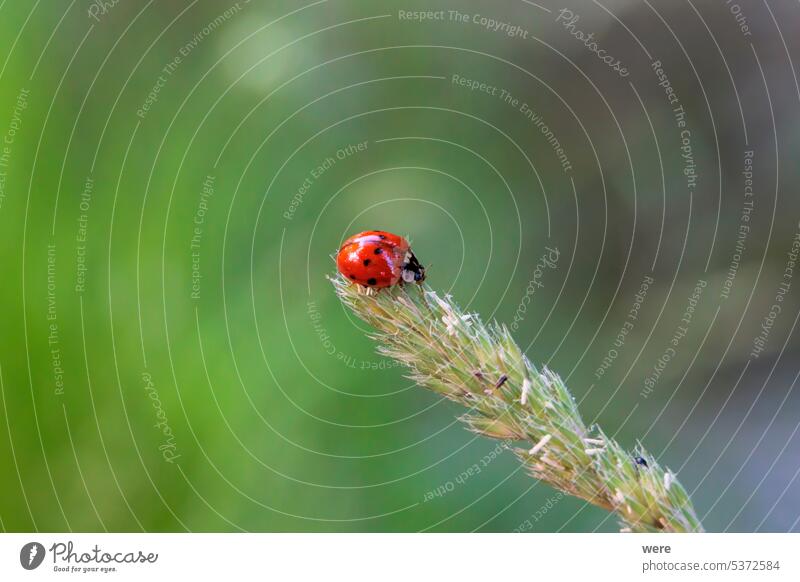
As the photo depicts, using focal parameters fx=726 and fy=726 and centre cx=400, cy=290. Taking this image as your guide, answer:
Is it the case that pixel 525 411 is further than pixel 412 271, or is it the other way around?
pixel 412 271

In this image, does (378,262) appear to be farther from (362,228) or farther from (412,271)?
(362,228)

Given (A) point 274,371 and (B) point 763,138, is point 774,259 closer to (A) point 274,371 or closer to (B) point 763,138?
(B) point 763,138

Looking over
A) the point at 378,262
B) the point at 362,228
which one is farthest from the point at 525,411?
the point at 362,228

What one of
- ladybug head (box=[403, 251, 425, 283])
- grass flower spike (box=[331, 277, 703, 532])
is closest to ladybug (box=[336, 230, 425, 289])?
ladybug head (box=[403, 251, 425, 283])

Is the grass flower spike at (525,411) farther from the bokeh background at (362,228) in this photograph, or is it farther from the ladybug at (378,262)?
the bokeh background at (362,228)

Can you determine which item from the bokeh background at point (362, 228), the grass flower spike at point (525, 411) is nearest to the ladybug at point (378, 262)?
the grass flower spike at point (525, 411)

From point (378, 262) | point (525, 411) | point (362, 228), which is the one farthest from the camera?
point (362, 228)
